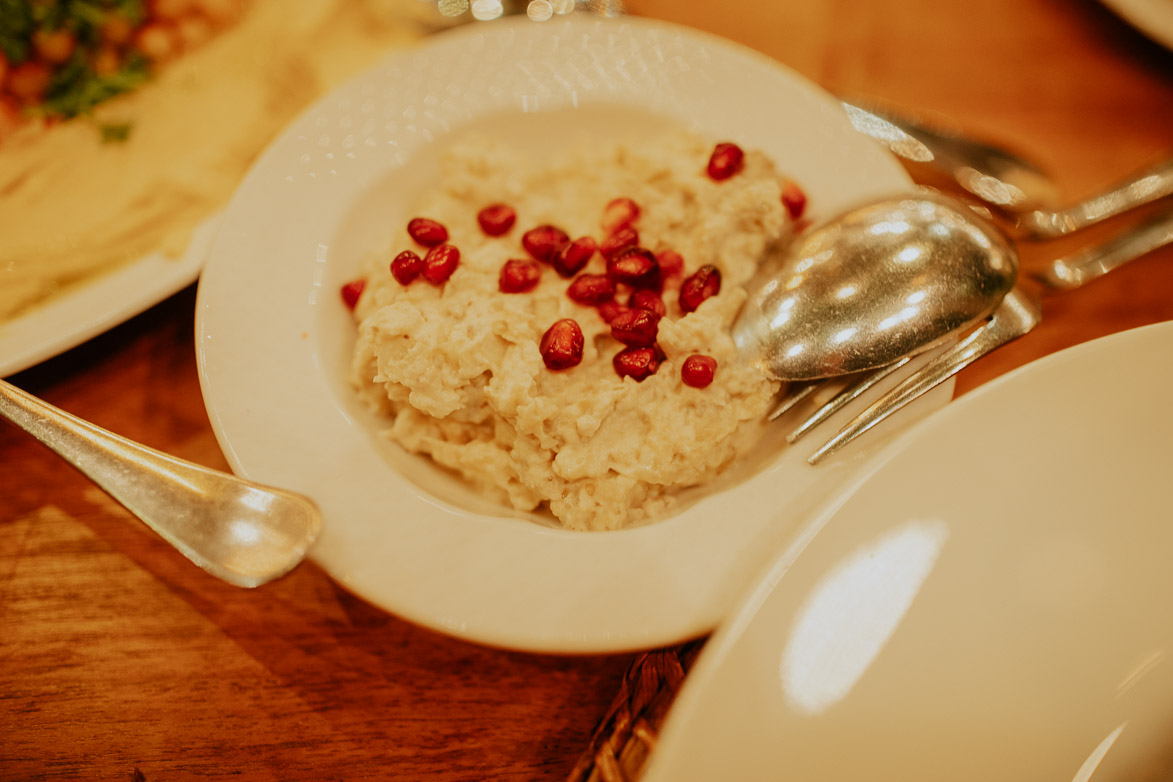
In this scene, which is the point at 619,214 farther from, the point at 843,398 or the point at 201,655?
the point at 201,655

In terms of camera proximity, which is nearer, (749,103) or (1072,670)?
(1072,670)

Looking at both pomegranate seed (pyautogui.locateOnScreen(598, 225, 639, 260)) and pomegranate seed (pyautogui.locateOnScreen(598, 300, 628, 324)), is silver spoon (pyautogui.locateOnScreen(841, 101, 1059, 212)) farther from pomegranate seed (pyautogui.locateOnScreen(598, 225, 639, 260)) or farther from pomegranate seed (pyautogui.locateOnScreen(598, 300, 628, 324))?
pomegranate seed (pyautogui.locateOnScreen(598, 300, 628, 324))

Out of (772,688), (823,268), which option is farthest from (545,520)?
(823,268)

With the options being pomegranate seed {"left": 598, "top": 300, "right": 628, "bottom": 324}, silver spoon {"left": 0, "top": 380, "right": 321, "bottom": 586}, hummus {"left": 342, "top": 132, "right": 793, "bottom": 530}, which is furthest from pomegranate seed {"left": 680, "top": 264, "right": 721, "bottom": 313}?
silver spoon {"left": 0, "top": 380, "right": 321, "bottom": 586}

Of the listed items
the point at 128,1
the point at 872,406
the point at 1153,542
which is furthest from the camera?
the point at 128,1

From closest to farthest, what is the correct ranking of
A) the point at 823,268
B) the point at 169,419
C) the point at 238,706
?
the point at 238,706
the point at 823,268
the point at 169,419

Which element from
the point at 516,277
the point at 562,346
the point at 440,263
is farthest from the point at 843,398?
the point at 440,263

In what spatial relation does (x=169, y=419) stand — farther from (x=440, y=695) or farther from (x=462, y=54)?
(x=462, y=54)
